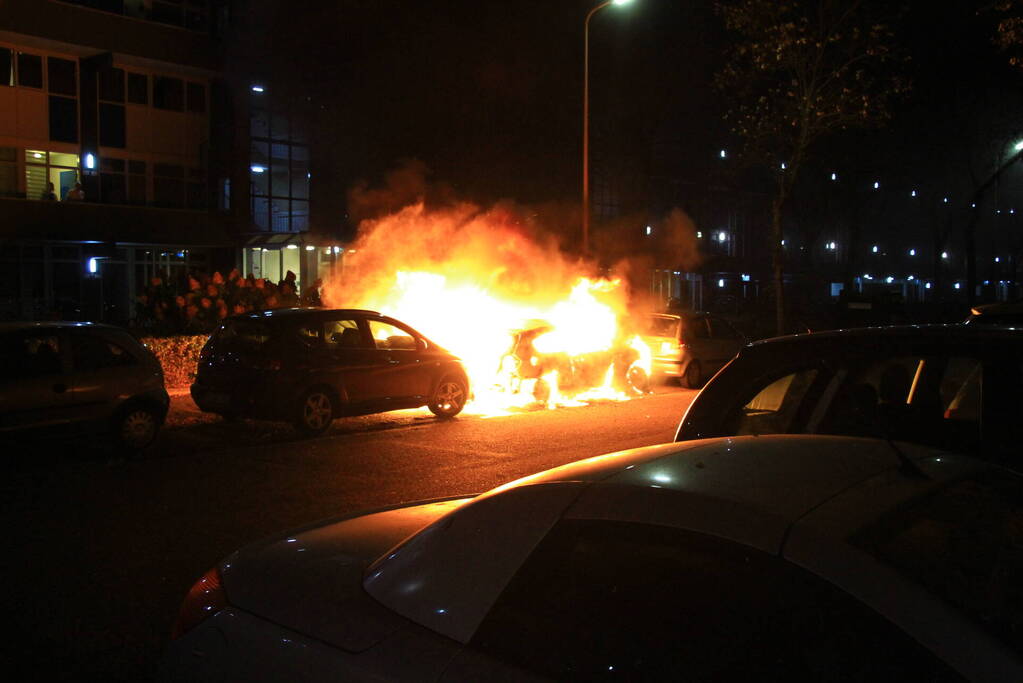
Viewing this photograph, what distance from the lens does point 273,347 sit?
1098cm

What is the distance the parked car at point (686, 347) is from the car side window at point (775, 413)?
13005 millimetres

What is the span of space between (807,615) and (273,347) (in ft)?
32.0

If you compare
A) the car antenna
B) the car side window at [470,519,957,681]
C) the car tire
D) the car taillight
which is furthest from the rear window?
the car antenna

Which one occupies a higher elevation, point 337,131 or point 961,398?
point 337,131

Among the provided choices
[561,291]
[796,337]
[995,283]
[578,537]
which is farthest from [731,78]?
[995,283]

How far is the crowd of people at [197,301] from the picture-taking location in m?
15.6

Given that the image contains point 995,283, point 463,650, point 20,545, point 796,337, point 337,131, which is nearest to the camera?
point 463,650

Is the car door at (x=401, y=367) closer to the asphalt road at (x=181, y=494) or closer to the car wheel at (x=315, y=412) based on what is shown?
the asphalt road at (x=181, y=494)

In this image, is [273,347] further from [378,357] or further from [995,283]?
[995,283]

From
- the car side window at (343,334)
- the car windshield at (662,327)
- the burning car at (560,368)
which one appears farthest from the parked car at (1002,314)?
the car windshield at (662,327)

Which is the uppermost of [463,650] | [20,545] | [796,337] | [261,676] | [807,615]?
[796,337]

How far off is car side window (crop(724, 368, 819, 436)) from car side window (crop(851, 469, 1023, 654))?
185 centimetres

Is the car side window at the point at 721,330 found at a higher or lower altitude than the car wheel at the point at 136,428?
higher

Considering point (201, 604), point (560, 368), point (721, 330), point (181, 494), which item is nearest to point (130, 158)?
point (560, 368)
